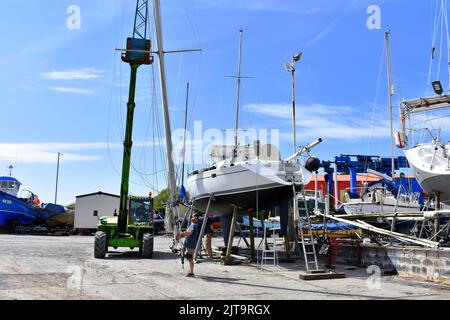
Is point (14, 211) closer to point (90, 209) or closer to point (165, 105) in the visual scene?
point (90, 209)

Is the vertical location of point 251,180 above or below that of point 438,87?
below

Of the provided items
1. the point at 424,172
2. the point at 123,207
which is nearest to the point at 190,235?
the point at 123,207

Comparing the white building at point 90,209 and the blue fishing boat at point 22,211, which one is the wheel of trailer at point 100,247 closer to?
the blue fishing boat at point 22,211

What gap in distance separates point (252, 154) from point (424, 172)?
23.8ft

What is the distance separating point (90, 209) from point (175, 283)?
2979 cm

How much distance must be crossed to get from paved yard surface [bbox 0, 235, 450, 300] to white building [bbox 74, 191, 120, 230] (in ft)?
79.0

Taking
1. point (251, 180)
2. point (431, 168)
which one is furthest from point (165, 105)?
point (431, 168)

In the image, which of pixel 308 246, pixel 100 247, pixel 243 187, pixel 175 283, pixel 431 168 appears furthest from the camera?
pixel 308 246

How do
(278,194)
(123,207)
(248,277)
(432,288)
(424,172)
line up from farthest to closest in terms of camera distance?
Answer: (424,172), (123,207), (278,194), (248,277), (432,288)

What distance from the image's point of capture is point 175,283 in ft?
34.2

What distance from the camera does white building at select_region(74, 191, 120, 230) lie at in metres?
Result: 38.2

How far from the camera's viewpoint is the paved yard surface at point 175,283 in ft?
29.0
